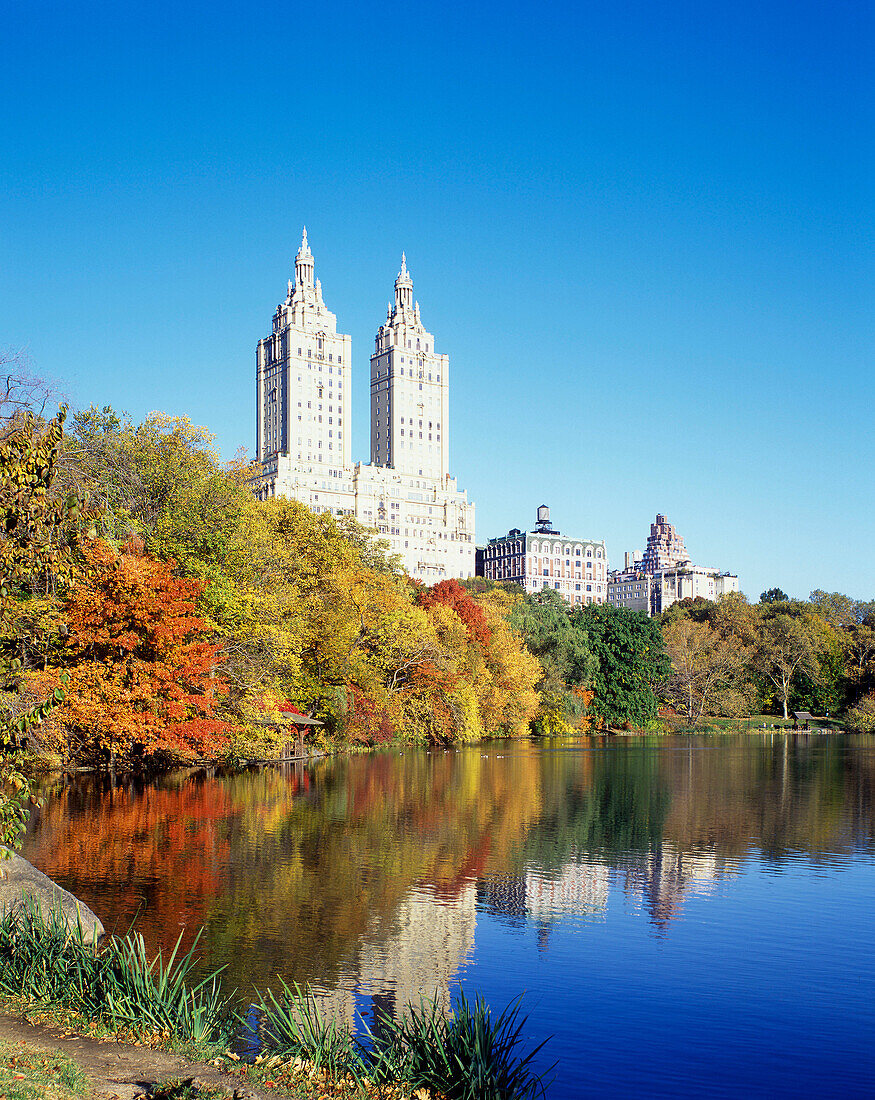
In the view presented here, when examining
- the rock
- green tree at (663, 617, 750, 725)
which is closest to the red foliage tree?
green tree at (663, 617, 750, 725)

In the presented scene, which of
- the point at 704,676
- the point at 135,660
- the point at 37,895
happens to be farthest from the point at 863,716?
the point at 37,895

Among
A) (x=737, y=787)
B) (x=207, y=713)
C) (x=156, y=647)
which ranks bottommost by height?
(x=737, y=787)

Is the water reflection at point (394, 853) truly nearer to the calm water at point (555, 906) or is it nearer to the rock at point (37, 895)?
the calm water at point (555, 906)

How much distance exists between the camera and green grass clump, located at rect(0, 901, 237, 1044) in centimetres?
1037

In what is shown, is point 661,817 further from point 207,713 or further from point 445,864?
point 207,713

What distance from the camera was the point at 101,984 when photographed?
36.3 ft

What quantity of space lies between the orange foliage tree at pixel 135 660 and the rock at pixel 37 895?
1743cm

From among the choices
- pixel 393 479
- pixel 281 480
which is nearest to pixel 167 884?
pixel 281 480

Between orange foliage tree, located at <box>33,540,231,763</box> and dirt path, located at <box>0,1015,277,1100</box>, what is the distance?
22.5m

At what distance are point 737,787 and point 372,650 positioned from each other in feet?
77.8

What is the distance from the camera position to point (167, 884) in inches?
782

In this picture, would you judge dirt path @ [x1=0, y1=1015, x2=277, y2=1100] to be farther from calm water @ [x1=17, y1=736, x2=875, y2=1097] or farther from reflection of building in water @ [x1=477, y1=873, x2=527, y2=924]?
reflection of building in water @ [x1=477, y1=873, x2=527, y2=924]

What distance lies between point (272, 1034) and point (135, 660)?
2453 cm

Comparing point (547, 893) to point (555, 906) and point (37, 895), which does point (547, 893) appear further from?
point (37, 895)
